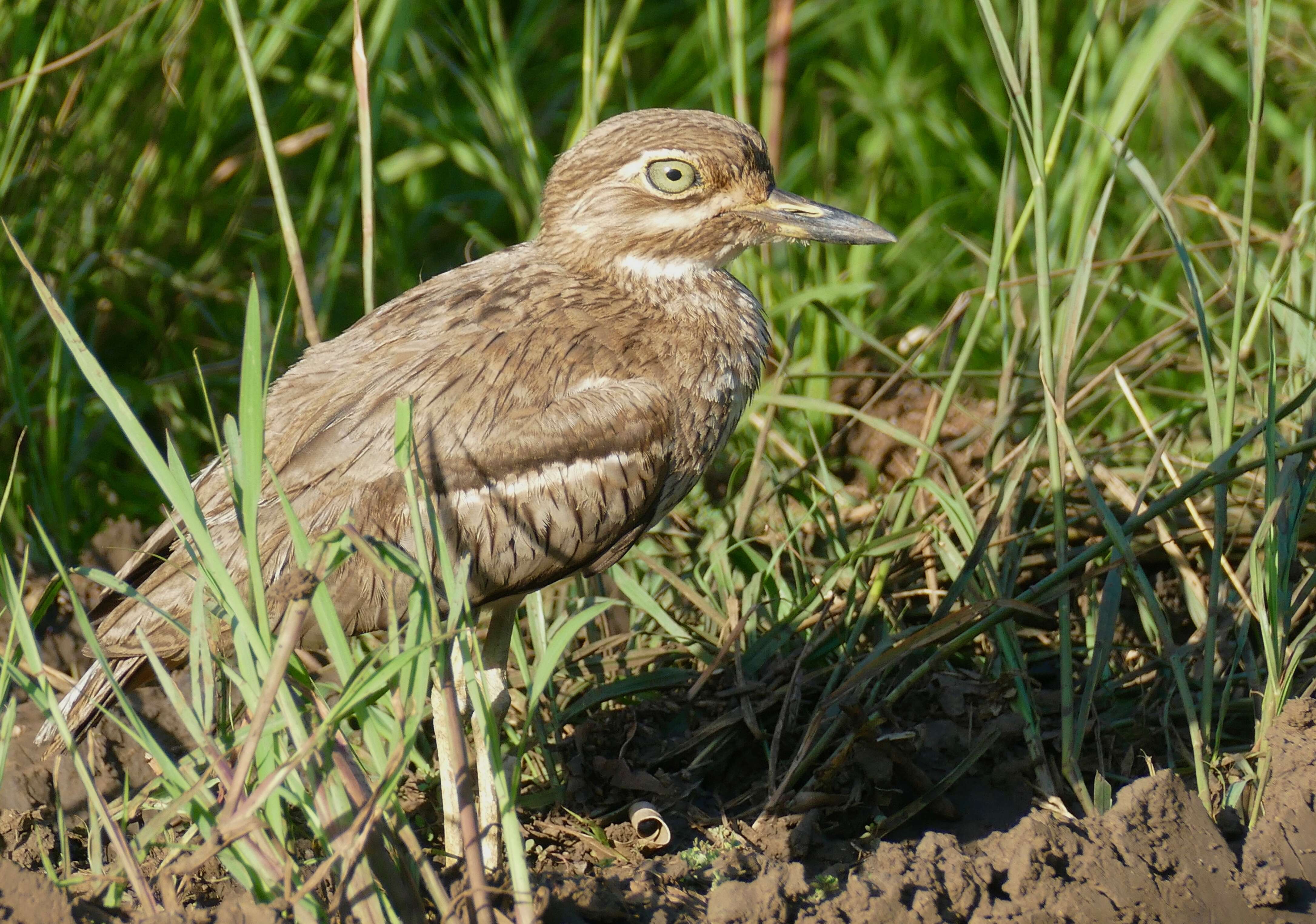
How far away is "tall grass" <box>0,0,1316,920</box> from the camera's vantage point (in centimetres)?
250

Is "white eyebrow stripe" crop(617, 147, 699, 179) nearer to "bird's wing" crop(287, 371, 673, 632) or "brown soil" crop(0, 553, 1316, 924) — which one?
"bird's wing" crop(287, 371, 673, 632)

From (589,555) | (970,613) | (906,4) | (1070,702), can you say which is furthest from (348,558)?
(906,4)

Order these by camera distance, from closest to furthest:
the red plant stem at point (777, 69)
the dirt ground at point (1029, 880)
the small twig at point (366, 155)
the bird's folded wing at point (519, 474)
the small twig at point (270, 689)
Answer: the small twig at point (270, 689), the dirt ground at point (1029, 880), the bird's folded wing at point (519, 474), the small twig at point (366, 155), the red plant stem at point (777, 69)

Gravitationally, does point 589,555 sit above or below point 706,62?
below

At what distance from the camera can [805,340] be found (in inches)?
176

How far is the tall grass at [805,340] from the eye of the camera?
8.19 feet

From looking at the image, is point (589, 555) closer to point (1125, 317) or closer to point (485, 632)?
point (485, 632)

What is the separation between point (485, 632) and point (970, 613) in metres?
1.68

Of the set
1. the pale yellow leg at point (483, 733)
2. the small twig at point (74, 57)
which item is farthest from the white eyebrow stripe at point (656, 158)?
the small twig at point (74, 57)

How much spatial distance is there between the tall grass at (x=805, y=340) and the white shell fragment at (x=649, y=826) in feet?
0.78

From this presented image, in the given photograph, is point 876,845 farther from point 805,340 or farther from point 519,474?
point 805,340

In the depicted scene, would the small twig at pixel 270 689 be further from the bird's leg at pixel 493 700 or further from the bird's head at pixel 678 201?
the bird's head at pixel 678 201

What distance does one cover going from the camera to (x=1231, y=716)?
2902 millimetres

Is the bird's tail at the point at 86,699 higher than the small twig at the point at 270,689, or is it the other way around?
the small twig at the point at 270,689
